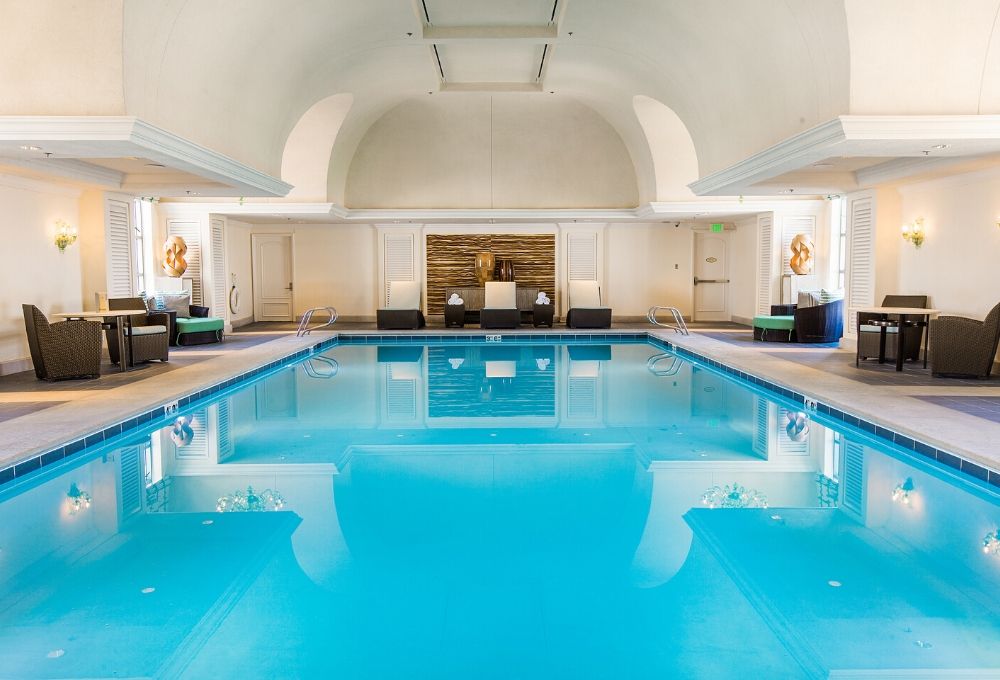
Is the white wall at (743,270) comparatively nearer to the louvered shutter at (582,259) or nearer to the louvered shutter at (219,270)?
the louvered shutter at (582,259)

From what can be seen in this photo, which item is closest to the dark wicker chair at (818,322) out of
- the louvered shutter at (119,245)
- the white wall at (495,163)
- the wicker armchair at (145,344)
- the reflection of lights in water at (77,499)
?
the white wall at (495,163)

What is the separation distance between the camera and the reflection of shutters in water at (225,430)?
19.9 ft

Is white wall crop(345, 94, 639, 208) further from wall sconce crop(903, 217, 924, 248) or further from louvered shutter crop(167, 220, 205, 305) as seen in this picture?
wall sconce crop(903, 217, 924, 248)

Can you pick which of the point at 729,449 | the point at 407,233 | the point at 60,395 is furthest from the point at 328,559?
the point at 407,233

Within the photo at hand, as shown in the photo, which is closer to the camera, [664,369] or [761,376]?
[761,376]

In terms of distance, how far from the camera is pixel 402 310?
51.8 ft

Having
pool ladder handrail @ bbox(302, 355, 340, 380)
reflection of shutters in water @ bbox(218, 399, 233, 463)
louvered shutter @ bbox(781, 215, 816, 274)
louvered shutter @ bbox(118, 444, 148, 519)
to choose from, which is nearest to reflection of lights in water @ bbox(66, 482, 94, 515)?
louvered shutter @ bbox(118, 444, 148, 519)

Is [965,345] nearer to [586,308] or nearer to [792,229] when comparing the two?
[792,229]

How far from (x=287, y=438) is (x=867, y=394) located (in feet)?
17.7

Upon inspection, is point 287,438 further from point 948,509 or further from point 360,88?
point 360,88

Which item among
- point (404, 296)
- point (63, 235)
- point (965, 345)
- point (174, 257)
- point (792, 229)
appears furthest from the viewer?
point (404, 296)

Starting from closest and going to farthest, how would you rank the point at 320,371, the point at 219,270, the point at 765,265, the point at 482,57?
the point at 320,371 < the point at 482,57 < the point at 765,265 < the point at 219,270

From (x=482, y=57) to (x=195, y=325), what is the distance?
6.26 metres

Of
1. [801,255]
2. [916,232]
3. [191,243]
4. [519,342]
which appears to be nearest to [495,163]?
[519,342]
